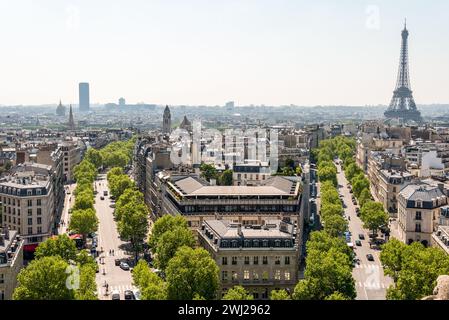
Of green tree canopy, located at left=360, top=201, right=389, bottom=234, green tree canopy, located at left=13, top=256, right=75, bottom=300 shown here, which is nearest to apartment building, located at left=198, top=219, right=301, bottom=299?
green tree canopy, located at left=13, top=256, right=75, bottom=300

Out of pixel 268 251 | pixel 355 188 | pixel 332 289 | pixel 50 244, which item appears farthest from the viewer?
pixel 355 188

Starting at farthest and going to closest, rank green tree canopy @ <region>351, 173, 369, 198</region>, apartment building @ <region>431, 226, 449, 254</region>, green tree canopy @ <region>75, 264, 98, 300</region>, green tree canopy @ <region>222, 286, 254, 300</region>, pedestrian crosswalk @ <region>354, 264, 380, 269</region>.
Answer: green tree canopy @ <region>351, 173, 369, 198</region>, pedestrian crosswalk @ <region>354, 264, 380, 269</region>, apartment building @ <region>431, 226, 449, 254</region>, green tree canopy @ <region>75, 264, 98, 300</region>, green tree canopy @ <region>222, 286, 254, 300</region>

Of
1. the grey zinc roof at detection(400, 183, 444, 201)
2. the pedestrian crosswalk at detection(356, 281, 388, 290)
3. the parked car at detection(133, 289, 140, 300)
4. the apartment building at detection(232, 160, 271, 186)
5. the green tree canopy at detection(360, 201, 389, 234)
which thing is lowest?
the pedestrian crosswalk at detection(356, 281, 388, 290)

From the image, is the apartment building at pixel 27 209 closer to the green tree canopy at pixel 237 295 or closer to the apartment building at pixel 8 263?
the apartment building at pixel 8 263

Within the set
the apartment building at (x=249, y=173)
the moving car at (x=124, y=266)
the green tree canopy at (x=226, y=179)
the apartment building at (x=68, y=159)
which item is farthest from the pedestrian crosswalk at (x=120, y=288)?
the apartment building at (x=68, y=159)

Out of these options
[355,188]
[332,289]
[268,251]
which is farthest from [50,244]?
[355,188]

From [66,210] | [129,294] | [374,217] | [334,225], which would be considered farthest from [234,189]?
[66,210]

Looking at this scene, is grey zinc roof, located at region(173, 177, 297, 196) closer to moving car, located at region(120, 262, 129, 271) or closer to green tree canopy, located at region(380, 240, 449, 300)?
moving car, located at region(120, 262, 129, 271)
